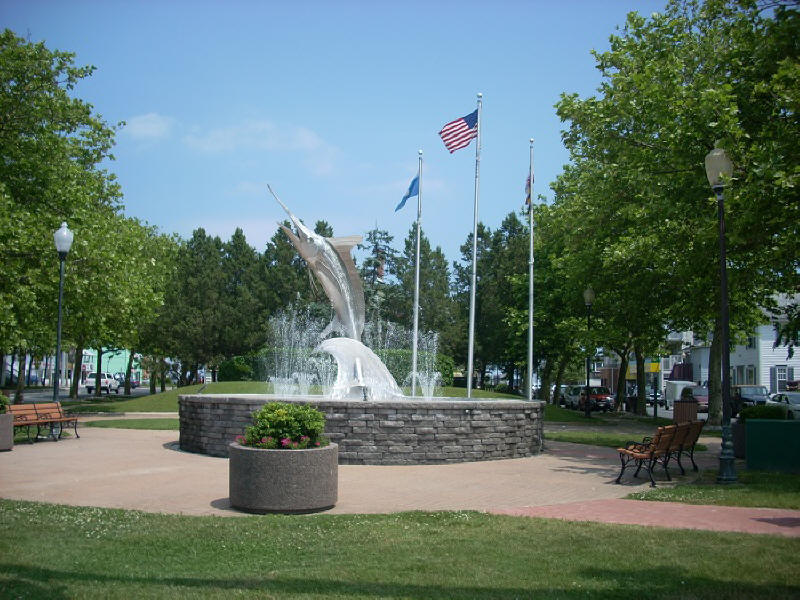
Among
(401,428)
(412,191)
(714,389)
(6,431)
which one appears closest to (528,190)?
(412,191)

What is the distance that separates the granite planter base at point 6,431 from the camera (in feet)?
48.3

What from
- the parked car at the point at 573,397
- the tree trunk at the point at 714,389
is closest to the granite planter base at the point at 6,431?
the tree trunk at the point at 714,389

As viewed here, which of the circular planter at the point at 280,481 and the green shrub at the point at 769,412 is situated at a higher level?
the green shrub at the point at 769,412

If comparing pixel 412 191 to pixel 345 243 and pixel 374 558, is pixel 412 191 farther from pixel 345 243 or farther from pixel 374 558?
pixel 374 558

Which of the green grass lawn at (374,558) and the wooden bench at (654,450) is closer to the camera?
the green grass lawn at (374,558)

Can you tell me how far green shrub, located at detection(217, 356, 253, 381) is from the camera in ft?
141

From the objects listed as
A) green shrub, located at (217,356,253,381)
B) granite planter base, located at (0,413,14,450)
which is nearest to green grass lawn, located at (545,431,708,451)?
granite planter base, located at (0,413,14,450)

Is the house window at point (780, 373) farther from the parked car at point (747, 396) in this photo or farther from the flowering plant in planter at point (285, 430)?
the flowering plant in planter at point (285, 430)

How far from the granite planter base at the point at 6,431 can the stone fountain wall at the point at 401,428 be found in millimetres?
3699

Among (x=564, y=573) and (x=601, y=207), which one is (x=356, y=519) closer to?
(x=564, y=573)

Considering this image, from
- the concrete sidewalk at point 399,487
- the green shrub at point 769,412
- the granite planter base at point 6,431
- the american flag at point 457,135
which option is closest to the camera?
the concrete sidewalk at point 399,487

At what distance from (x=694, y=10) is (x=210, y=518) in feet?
69.9

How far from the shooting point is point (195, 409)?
592 inches

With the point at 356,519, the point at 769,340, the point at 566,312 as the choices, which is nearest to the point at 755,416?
the point at 356,519
